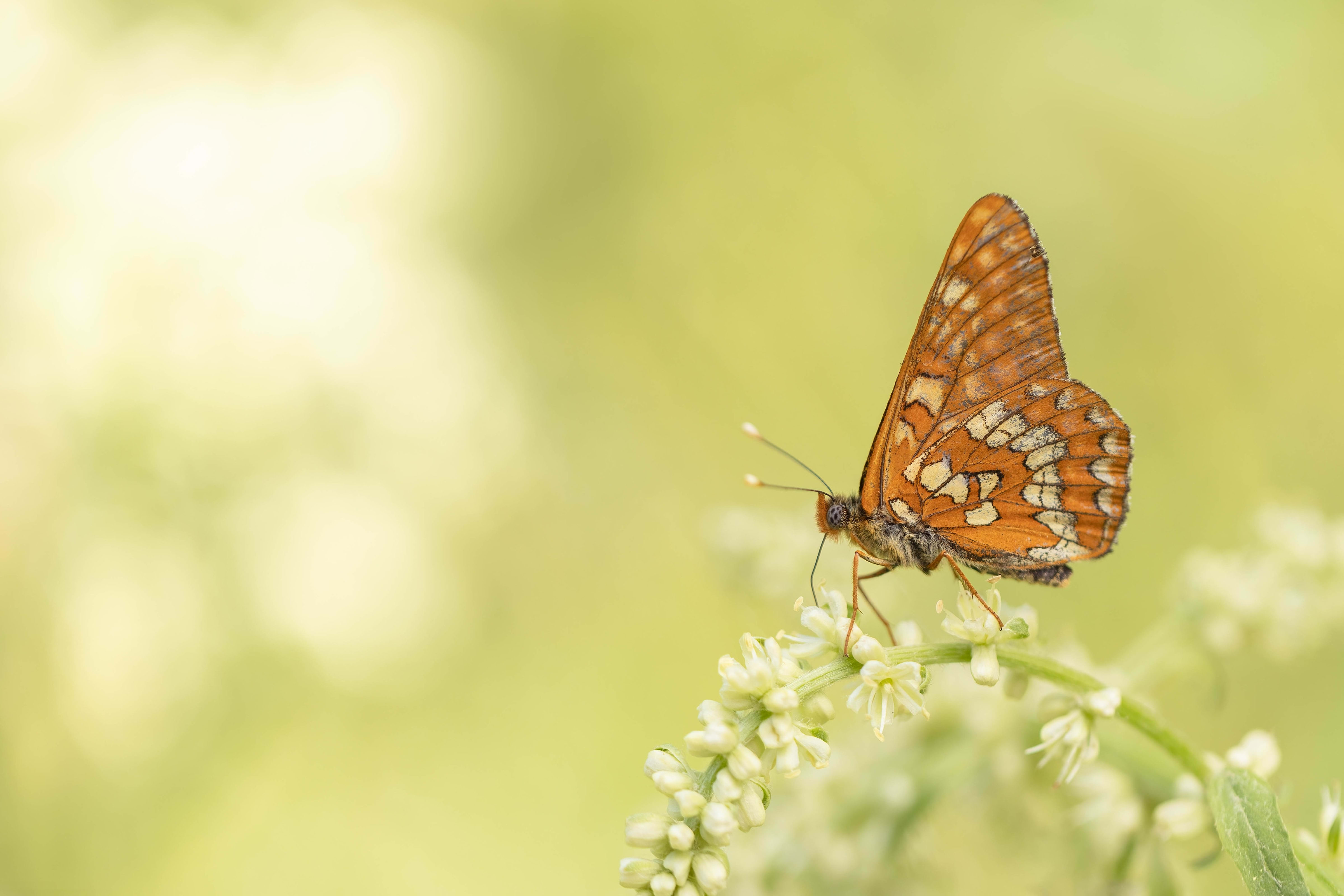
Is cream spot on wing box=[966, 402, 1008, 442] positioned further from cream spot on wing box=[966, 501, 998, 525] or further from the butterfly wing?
cream spot on wing box=[966, 501, 998, 525]

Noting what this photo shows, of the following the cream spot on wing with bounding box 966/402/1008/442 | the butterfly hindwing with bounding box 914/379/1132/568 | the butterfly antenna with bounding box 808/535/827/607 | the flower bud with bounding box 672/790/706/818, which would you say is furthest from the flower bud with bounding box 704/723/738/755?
the cream spot on wing with bounding box 966/402/1008/442

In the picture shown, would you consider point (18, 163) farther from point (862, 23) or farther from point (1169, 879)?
point (1169, 879)

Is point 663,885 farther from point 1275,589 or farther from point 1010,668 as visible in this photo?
point 1275,589

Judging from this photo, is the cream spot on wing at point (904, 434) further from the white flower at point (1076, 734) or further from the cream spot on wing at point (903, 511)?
the white flower at point (1076, 734)

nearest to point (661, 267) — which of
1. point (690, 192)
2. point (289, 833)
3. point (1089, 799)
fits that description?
point (690, 192)

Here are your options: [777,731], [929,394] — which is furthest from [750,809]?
[929,394]

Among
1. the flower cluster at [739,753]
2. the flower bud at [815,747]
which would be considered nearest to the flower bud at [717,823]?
the flower cluster at [739,753]
